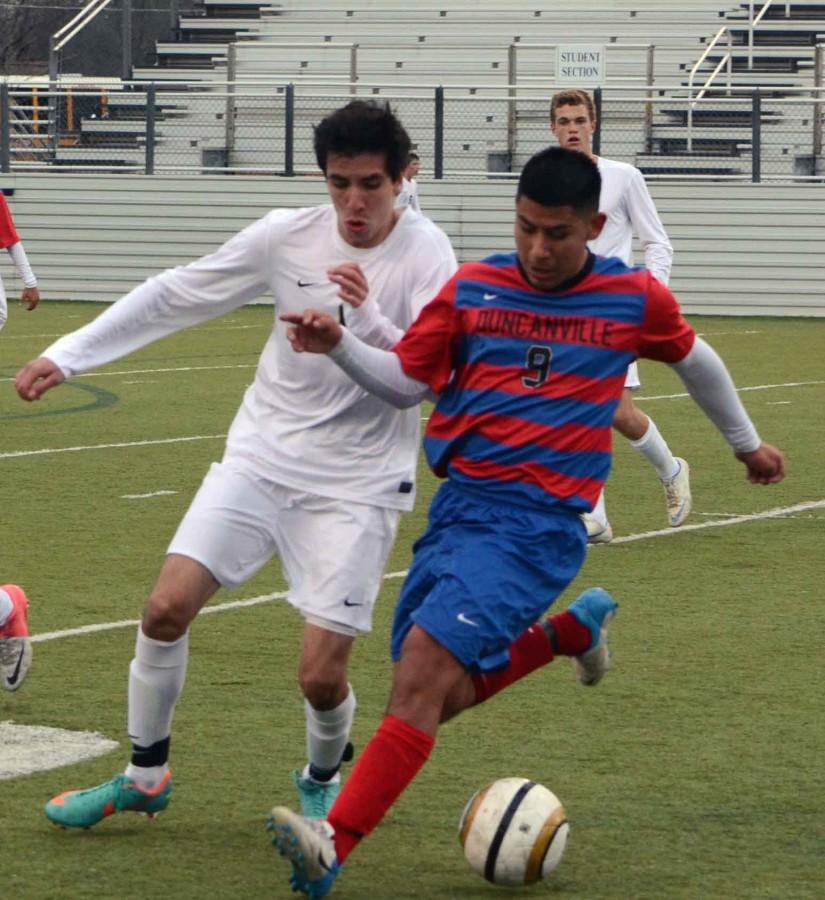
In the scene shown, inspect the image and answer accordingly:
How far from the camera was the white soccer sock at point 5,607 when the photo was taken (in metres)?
6.52

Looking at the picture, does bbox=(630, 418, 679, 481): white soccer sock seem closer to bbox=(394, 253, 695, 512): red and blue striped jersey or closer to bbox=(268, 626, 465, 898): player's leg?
bbox=(394, 253, 695, 512): red and blue striped jersey

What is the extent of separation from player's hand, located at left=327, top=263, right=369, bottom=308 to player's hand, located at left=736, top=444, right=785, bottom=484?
43.0 inches

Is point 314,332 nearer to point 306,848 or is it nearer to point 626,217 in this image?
point 306,848

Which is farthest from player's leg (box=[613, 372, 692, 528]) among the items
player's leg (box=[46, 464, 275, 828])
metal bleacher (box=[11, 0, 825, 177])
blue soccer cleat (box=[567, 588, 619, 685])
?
metal bleacher (box=[11, 0, 825, 177])

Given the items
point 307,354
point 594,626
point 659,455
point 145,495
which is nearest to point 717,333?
point 145,495

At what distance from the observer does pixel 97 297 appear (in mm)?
28109

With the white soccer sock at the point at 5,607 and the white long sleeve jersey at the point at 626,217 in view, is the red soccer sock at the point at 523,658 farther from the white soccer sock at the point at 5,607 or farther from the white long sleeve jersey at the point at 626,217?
the white long sleeve jersey at the point at 626,217

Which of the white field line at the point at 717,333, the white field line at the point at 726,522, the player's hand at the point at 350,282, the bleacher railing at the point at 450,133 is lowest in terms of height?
the white field line at the point at 726,522

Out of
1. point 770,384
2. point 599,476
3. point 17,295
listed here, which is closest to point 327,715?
point 599,476

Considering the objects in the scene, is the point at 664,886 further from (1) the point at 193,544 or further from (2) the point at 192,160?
(2) the point at 192,160

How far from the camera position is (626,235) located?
10023 millimetres

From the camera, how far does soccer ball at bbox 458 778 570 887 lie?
467 centimetres

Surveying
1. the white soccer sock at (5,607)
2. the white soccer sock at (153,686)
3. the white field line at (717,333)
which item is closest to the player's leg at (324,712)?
the white soccer sock at (153,686)

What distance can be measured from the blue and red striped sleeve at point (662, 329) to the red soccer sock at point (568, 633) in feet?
2.82
